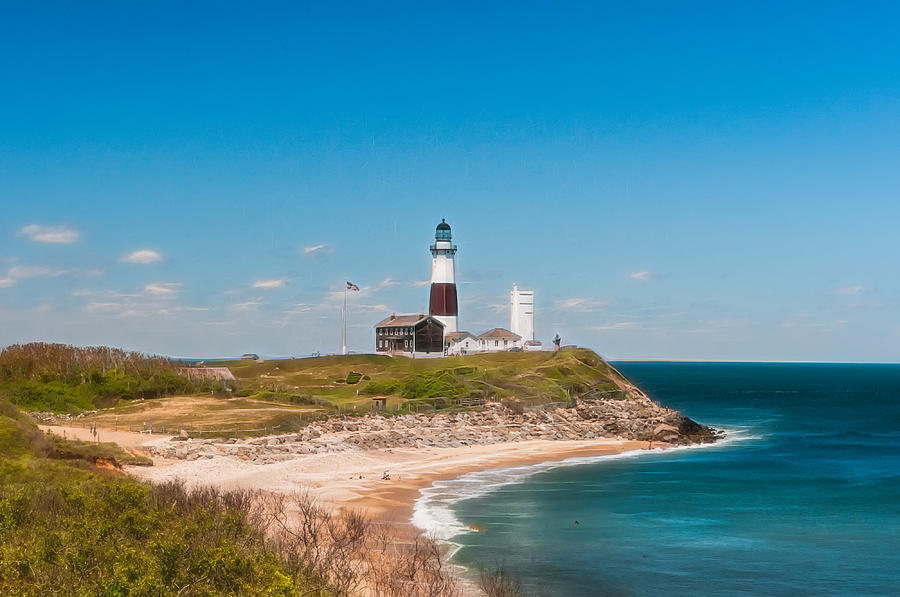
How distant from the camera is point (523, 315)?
104m

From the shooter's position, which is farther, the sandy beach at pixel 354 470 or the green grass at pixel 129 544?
the sandy beach at pixel 354 470

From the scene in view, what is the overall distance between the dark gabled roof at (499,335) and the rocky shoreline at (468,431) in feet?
78.3

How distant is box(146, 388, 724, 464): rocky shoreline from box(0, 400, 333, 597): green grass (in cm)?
1520

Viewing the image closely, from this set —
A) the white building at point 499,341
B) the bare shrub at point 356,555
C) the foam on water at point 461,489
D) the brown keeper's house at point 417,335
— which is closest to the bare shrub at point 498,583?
the bare shrub at point 356,555

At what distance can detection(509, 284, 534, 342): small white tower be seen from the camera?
103500 millimetres

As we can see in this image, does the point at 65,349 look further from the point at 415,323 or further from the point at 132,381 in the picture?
the point at 415,323

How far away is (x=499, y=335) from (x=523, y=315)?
4.95m

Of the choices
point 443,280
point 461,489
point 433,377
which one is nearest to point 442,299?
point 443,280

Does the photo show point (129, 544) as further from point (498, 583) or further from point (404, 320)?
point (404, 320)

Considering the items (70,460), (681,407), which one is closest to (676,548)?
(70,460)

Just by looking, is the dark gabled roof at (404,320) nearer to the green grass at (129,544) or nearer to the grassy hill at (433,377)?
the grassy hill at (433,377)

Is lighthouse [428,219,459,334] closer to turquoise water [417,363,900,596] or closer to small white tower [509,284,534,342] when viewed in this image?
small white tower [509,284,534,342]

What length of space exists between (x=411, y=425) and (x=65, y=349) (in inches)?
1030

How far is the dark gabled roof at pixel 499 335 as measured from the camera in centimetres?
10025
